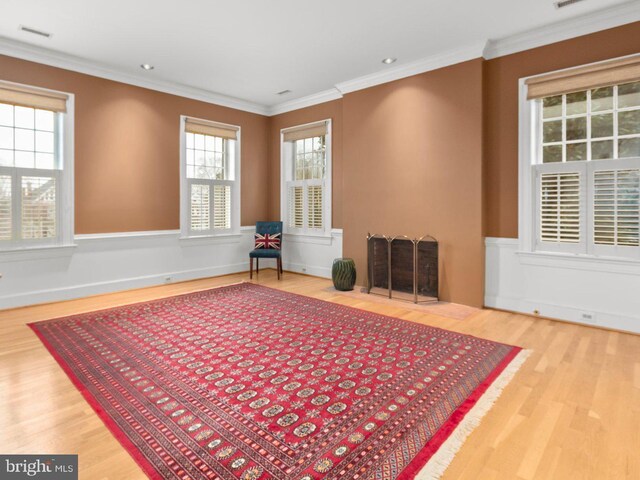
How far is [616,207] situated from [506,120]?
1.44 metres

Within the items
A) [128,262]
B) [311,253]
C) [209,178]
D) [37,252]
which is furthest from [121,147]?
[311,253]

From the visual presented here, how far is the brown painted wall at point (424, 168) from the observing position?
4406 millimetres

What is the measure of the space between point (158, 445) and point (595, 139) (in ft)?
14.7

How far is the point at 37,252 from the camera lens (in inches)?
178

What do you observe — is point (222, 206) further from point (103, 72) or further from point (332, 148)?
point (103, 72)

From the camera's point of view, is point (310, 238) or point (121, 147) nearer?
point (121, 147)

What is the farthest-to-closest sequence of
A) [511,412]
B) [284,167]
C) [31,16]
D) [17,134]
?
[284,167], [17,134], [31,16], [511,412]

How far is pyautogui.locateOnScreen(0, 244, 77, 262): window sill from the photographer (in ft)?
14.1

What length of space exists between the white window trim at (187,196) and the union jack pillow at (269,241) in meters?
0.46

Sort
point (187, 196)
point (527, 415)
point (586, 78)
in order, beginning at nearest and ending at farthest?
point (527, 415) → point (586, 78) → point (187, 196)

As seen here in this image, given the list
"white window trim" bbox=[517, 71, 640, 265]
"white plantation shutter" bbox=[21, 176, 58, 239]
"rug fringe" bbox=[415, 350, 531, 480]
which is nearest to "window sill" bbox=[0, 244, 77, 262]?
"white plantation shutter" bbox=[21, 176, 58, 239]

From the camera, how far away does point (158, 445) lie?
1867 millimetres

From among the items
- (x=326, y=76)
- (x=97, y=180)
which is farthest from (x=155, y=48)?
(x=326, y=76)

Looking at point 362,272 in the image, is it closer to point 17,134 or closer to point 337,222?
point 337,222
